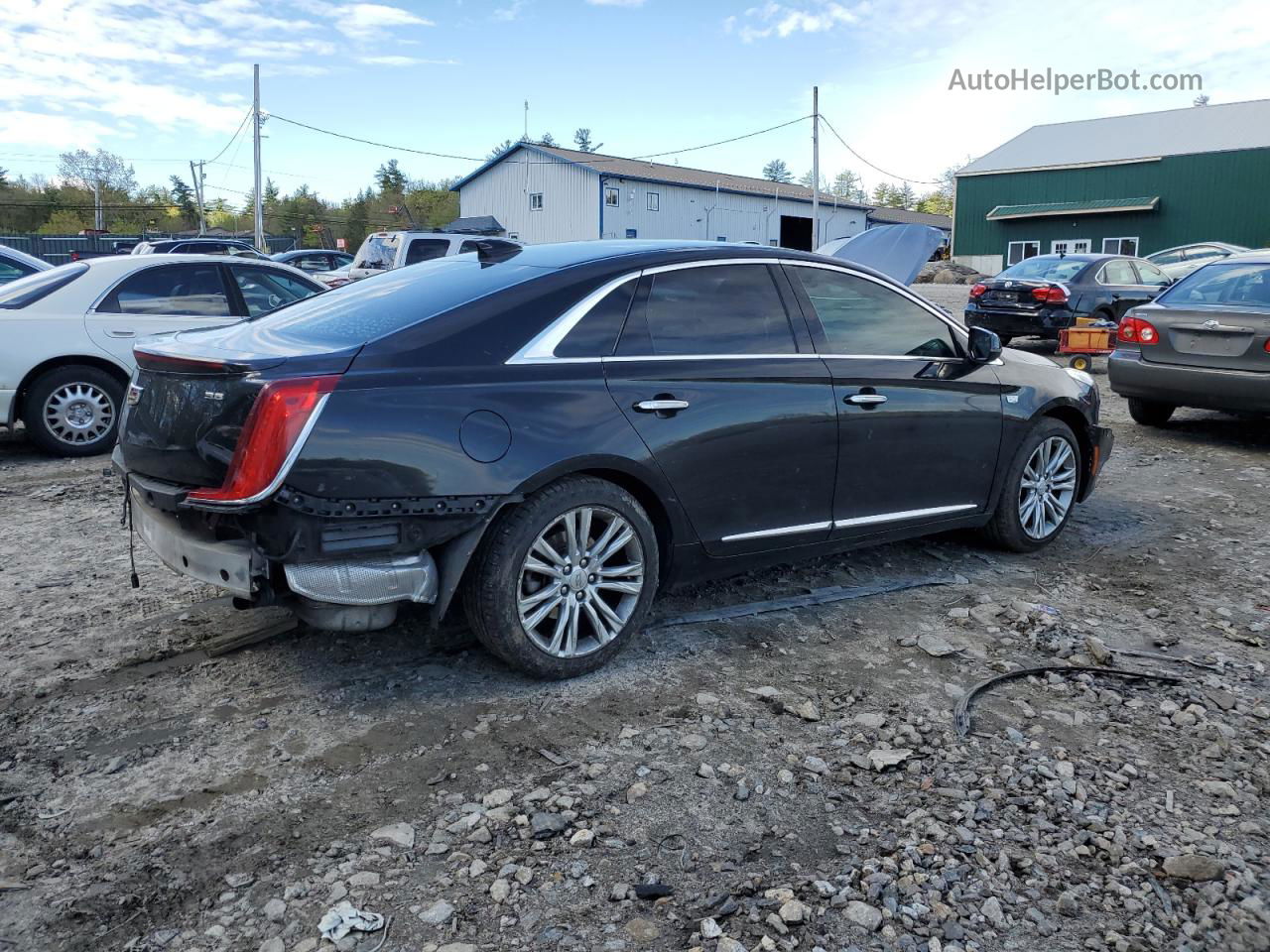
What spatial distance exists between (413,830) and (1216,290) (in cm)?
858

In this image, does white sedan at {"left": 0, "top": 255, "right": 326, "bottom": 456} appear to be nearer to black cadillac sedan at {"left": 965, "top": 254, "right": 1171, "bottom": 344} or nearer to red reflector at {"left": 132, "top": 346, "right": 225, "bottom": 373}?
red reflector at {"left": 132, "top": 346, "right": 225, "bottom": 373}

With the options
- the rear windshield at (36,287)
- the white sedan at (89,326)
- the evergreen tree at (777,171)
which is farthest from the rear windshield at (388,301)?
the evergreen tree at (777,171)

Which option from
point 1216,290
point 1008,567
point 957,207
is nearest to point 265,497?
point 1008,567

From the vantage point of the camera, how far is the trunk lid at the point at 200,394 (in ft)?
11.3

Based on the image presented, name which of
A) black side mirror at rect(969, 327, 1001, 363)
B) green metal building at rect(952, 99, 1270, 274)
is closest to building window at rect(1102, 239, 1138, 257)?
green metal building at rect(952, 99, 1270, 274)

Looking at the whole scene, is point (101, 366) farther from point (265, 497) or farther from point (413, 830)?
point (413, 830)

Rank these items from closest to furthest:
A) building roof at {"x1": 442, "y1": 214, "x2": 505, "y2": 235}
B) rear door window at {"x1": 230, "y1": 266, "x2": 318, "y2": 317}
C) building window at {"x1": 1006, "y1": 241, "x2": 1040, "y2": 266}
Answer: rear door window at {"x1": 230, "y1": 266, "x2": 318, "y2": 317} < building roof at {"x1": 442, "y1": 214, "x2": 505, "y2": 235} < building window at {"x1": 1006, "y1": 241, "x2": 1040, "y2": 266}

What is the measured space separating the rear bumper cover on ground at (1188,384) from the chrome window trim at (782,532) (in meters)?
5.35

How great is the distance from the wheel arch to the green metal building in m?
40.3

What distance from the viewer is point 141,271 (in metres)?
8.45

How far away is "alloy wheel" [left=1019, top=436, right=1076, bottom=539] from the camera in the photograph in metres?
5.62

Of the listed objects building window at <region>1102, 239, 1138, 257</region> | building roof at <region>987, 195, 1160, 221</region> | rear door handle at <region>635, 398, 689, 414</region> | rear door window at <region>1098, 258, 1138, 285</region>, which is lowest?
rear door handle at <region>635, 398, 689, 414</region>

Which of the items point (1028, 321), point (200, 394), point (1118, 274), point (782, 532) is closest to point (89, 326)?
point (200, 394)

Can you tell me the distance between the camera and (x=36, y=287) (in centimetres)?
821
